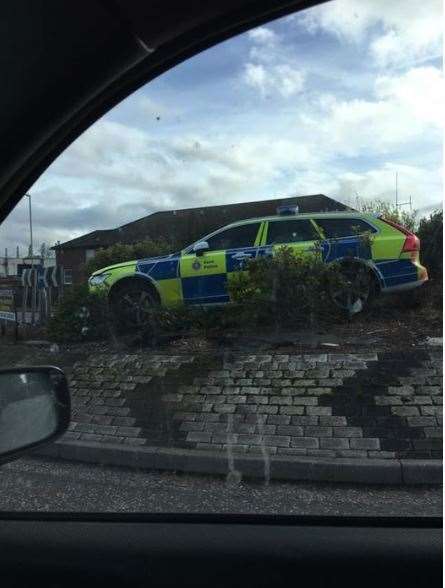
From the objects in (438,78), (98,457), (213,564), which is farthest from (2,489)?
(438,78)

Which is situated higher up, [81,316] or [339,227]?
[339,227]

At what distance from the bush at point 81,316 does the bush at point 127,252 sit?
60 millimetres

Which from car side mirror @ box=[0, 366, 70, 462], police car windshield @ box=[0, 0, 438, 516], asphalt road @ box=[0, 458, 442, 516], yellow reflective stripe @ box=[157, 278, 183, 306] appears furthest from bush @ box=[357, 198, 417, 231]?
car side mirror @ box=[0, 366, 70, 462]

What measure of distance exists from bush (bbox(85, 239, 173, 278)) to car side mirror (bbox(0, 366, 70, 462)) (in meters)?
0.30

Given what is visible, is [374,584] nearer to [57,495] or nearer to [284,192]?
[57,495]

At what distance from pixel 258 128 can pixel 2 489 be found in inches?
46.7

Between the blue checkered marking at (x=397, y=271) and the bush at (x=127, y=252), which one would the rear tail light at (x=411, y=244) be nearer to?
the blue checkered marking at (x=397, y=271)

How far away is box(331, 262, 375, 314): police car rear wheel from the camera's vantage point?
1.63 metres

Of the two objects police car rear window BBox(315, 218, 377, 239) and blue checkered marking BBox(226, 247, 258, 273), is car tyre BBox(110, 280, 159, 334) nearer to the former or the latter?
blue checkered marking BBox(226, 247, 258, 273)

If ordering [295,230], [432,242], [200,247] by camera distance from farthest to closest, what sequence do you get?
[200,247] < [295,230] < [432,242]

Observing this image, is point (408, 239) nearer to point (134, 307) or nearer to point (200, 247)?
point (200, 247)

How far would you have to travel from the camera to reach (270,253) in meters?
1.65

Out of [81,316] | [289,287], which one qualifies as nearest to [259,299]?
[289,287]

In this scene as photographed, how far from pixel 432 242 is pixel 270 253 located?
0.38m
